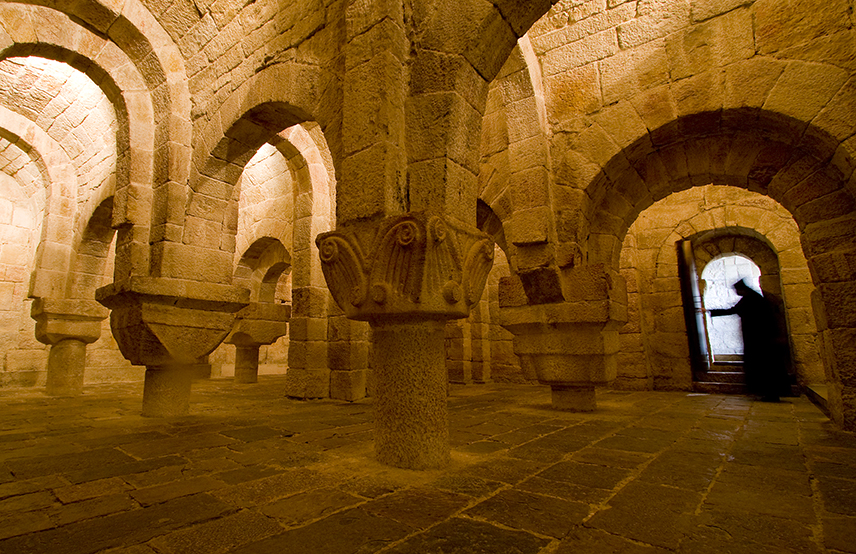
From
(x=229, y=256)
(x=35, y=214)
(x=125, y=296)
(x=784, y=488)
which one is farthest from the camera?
(x=35, y=214)

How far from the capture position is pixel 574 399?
12.9 ft

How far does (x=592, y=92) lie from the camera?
3928mm

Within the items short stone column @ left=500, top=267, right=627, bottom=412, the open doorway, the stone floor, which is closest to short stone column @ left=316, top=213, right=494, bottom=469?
the stone floor

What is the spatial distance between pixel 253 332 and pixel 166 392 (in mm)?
3227

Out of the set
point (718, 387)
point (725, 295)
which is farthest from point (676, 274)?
point (725, 295)

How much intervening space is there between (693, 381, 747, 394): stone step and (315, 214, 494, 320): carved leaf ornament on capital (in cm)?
520

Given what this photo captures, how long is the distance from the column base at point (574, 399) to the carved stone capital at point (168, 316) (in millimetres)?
2987

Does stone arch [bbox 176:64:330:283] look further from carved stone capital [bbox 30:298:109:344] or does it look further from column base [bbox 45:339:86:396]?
column base [bbox 45:339:86:396]

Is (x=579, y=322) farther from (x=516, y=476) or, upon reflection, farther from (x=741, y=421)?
(x=516, y=476)

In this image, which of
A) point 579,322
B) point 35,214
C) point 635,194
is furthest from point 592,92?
point 35,214

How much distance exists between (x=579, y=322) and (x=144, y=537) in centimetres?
330

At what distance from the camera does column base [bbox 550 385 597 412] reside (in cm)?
390

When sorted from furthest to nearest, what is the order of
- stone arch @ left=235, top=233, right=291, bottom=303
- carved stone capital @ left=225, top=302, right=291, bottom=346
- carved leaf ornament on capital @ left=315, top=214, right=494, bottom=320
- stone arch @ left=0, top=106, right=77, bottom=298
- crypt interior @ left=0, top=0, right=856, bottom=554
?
1. stone arch @ left=235, top=233, right=291, bottom=303
2. carved stone capital @ left=225, top=302, right=291, bottom=346
3. stone arch @ left=0, top=106, right=77, bottom=298
4. carved leaf ornament on capital @ left=315, top=214, right=494, bottom=320
5. crypt interior @ left=0, top=0, right=856, bottom=554

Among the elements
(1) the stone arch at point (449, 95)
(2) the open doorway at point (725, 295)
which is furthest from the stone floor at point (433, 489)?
(2) the open doorway at point (725, 295)
